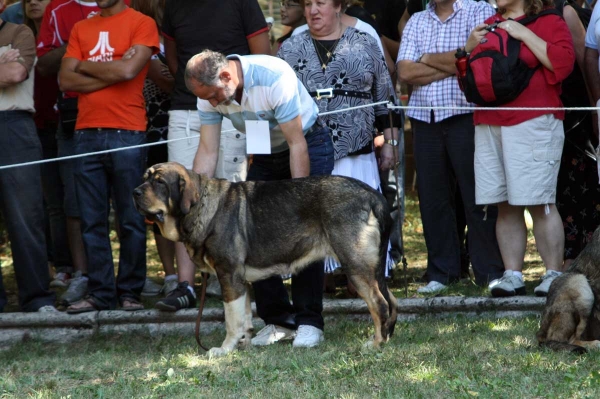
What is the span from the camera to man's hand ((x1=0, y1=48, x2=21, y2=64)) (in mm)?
7965

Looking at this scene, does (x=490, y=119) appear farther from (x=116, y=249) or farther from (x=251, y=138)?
(x=116, y=249)

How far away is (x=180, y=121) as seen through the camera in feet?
26.9

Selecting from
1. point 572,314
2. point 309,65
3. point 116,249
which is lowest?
point 116,249

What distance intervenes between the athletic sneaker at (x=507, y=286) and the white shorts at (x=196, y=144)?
2203 mm

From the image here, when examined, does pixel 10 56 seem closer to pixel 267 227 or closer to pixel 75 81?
pixel 75 81

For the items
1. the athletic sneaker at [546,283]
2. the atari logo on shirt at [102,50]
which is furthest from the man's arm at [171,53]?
the athletic sneaker at [546,283]

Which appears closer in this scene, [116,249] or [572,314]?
[572,314]

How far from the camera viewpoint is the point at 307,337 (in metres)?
6.84

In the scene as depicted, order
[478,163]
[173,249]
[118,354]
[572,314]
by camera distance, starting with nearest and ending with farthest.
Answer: [572,314] → [118,354] → [478,163] → [173,249]

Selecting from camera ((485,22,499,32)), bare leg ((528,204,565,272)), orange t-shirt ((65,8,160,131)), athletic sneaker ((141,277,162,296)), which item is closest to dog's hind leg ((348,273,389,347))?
bare leg ((528,204,565,272))

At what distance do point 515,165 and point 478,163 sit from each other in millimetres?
373

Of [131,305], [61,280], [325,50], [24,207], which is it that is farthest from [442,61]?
[61,280]

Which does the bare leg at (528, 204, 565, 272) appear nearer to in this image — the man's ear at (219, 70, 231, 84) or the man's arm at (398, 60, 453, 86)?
the man's arm at (398, 60, 453, 86)

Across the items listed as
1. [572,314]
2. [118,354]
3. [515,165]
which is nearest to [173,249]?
[118,354]
